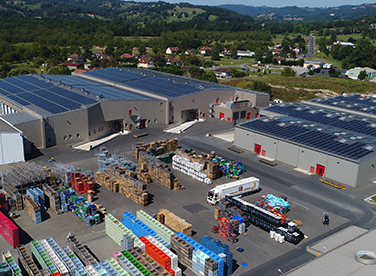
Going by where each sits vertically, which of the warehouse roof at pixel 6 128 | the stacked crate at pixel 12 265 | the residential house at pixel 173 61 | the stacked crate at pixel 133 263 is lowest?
the stacked crate at pixel 12 265

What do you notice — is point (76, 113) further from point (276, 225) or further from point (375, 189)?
point (375, 189)

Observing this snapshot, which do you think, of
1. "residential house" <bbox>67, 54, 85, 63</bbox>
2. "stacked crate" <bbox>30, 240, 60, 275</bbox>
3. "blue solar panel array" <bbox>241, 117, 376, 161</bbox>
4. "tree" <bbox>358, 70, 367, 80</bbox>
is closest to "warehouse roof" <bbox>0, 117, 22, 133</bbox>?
"stacked crate" <bbox>30, 240, 60, 275</bbox>

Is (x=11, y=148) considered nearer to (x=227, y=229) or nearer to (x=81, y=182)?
(x=81, y=182)

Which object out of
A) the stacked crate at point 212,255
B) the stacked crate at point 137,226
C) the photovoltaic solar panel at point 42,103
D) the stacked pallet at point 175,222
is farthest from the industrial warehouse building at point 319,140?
the photovoltaic solar panel at point 42,103

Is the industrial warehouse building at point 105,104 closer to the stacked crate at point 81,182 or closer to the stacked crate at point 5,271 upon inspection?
the stacked crate at point 81,182

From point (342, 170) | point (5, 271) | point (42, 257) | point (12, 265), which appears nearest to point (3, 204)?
point (12, 265)
